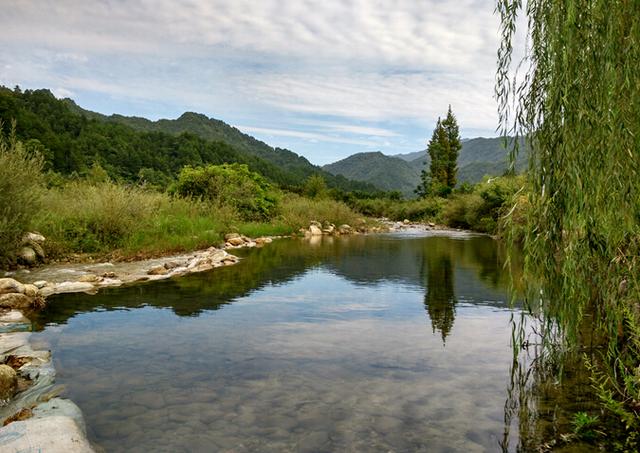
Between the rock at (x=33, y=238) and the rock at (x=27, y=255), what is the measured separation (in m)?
0.35

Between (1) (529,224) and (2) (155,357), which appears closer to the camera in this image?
(1) (529,224)

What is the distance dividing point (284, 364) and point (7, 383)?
330 centimetres

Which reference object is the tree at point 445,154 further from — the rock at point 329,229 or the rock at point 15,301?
the rock at point 15,301

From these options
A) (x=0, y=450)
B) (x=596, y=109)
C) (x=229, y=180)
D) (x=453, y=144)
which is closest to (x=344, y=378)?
(x=0, y=450)

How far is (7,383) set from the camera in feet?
16.5

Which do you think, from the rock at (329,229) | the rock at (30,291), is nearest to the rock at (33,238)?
the rock at (30,291)

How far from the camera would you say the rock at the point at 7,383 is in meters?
4.91

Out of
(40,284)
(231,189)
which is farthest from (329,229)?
(40,284)

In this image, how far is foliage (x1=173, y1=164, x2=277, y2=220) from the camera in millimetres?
26703

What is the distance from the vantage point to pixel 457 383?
19.0 ft

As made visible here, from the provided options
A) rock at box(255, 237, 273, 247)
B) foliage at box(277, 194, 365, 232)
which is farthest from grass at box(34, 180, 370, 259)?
foliage at box(277, 194, 365, 232)

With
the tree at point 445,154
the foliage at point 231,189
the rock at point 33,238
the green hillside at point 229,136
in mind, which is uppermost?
the green hillside at point 229,136

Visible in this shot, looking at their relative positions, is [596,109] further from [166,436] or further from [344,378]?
[166,436]

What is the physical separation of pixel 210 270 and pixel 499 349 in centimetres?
973
